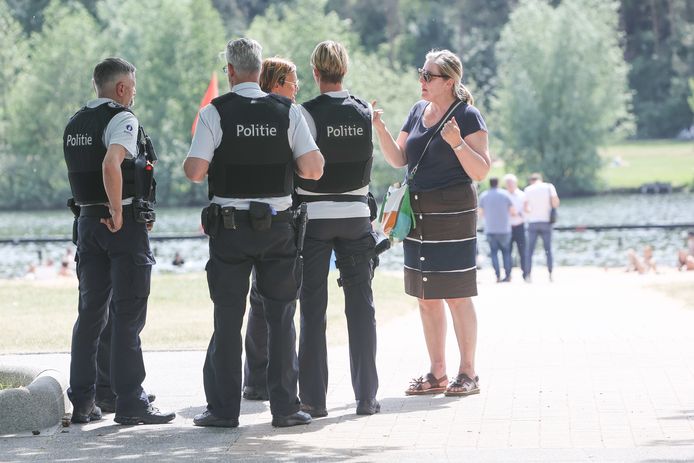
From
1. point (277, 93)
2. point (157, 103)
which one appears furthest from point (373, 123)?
point (157, 103)

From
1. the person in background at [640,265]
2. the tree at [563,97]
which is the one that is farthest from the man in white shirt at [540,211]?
the tree at [563,97]

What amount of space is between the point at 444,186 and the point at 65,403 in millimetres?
2433

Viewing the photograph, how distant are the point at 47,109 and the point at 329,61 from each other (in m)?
65.1

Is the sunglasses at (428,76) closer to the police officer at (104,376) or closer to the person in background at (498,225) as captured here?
the police officer at (104,376)

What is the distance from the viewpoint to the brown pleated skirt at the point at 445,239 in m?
8.13

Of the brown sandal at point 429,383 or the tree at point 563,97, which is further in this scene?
the tree at point 563,97

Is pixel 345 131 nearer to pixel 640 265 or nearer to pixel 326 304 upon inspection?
pixel 326 304

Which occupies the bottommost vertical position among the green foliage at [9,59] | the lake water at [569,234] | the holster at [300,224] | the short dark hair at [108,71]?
the lake water at [569,234]

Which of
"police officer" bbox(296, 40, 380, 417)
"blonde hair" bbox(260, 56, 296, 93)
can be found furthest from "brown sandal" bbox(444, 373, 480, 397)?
"blonde hair" bbox(260, 56, 296, 93)

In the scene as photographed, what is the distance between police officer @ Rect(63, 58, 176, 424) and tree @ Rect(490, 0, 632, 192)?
203ft

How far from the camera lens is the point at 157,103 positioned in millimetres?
72562

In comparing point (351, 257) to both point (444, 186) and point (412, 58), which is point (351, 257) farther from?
point (412, 58)

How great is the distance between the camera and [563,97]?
68875 mm

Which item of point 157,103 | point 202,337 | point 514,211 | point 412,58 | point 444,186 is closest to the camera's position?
point 444,186
